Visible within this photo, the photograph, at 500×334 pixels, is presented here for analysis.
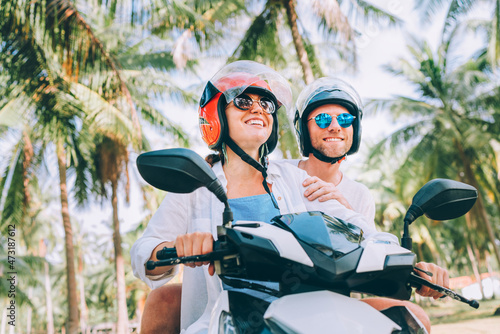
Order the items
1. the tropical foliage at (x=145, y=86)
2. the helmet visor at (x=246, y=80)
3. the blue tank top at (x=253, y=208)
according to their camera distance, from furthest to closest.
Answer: the tropical foliage at (x=145, y=86) → the helmet visor at (x=246, y=80) → the blue tank top at (x=253, y=208)

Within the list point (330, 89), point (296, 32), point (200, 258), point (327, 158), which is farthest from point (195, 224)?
point (296, 32)

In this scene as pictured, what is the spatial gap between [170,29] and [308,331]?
13.1m

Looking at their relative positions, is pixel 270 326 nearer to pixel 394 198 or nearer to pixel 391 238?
pixel 391 238

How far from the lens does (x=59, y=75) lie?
11.9 meters

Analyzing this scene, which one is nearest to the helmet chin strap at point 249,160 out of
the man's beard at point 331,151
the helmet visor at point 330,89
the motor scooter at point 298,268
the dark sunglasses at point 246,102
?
the dark sunglasses at point 246,102

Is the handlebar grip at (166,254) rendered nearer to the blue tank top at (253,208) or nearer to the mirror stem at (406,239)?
the blue tank top at (253,208)

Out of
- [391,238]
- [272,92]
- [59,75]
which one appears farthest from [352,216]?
[59,75]

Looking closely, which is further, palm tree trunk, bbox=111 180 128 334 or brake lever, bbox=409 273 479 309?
palm tree trunk, bbox=111 180 128 334

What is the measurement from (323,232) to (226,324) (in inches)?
15.0

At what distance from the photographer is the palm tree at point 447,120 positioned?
18328 mm

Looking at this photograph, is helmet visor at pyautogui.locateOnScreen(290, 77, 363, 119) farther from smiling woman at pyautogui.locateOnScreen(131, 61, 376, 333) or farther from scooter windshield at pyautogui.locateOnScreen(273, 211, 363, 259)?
scooter windshield at pyautogui.locateOnScreen(273, 211, 363, 259)

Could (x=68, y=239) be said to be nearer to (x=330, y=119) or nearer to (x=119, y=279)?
(x=119, y=279)

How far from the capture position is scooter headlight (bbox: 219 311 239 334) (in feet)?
4.04

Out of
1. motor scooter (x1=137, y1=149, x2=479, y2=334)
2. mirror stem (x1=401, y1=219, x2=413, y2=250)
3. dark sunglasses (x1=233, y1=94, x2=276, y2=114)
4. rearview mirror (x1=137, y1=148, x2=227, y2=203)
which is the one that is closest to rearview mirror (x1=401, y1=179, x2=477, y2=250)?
mirror stem (x1=401, y1=219, x2=413, y2=250)
